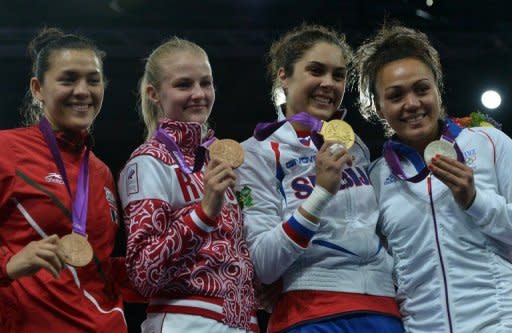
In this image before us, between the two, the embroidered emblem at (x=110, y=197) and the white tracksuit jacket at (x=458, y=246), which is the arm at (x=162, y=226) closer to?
the embroidered emblem at (x=110, y=197)

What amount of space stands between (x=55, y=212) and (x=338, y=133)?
91 cm

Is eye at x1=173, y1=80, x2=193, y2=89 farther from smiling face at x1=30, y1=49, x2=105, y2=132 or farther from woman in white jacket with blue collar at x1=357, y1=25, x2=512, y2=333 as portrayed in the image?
woman in white jacket with blue collar at x1=357, y1=25, x2=512, y2=333

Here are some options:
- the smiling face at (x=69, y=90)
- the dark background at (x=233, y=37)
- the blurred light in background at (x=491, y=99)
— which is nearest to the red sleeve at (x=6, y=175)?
the smiling face at (x=69, y=90)

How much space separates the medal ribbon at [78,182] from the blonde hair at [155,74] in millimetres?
354

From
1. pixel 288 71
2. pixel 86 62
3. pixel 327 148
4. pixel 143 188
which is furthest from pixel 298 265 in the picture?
pixel 86 62

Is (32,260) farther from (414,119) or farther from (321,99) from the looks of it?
(414,119)

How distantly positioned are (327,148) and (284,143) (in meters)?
0.24

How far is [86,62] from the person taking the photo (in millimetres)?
2639

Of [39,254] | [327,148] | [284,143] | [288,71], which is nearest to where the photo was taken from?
[39,254]

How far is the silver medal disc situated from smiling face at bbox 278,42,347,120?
42 cm

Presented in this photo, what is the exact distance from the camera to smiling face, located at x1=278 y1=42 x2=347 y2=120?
9.21 feet

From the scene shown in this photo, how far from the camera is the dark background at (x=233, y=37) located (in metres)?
6.18

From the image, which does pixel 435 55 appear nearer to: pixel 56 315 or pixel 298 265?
pixel 298 265

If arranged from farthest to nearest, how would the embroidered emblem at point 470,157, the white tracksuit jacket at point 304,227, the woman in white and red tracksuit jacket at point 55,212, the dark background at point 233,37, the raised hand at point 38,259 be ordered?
the dark background at point 233,37 < the embroidered emblem at point 470,157 < the white tracksuit jacket at point 304,227 < the woman in white and red tracksuit jacket at point 55,212 < the raised hand at point 38,259
